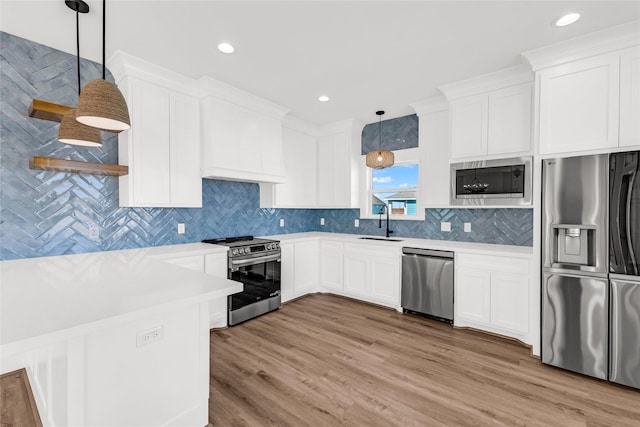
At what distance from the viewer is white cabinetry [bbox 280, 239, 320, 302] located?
13.4 ft

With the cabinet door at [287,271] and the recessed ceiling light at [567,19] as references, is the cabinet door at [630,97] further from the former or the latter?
the cabinet door at [287,271]

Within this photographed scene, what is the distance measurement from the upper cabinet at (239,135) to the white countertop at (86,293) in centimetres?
160

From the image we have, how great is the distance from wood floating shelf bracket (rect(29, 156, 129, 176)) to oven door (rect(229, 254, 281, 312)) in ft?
4.62

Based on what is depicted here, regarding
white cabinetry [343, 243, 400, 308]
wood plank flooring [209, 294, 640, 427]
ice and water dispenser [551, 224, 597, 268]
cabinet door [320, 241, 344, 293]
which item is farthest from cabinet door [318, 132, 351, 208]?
ice and water dispenser [551, 224, 597, 268]

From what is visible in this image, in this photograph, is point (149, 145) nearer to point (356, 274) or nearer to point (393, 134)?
point (356, 274)

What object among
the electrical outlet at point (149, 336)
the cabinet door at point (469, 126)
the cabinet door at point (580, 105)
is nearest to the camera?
the electrical outlet at point (149, 336)

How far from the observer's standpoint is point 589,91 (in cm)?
243

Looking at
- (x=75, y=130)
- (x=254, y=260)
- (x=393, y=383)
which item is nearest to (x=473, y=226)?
(x=393, y=383)

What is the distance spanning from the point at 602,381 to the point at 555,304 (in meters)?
0.64

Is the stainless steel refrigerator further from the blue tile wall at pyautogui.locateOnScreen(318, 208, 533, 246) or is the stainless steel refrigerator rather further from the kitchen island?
the kitchen island

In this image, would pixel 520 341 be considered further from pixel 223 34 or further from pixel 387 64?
pixel 223 34

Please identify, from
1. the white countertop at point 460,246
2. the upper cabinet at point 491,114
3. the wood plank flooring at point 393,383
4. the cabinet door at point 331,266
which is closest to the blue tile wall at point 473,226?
the white countertop at point 460,246

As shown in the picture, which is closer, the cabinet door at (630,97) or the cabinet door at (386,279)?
the cabinet door at (630,97)

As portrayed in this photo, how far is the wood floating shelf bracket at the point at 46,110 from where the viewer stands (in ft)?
7.39
